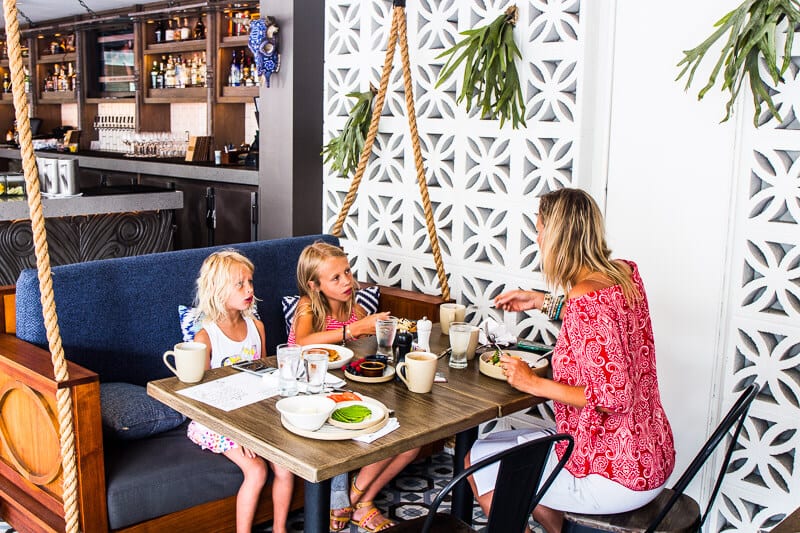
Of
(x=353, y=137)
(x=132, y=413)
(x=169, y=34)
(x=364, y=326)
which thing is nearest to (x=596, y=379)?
(x=364, y=326)

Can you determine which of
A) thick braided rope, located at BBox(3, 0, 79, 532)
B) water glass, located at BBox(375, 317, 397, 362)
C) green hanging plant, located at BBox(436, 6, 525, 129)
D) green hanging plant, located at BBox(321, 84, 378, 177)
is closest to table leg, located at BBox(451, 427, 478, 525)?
water glass, located at BBox(375, 317, 397, 362)

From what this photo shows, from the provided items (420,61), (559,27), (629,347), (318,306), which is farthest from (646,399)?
(420,61)

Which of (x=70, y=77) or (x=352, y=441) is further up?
(x=70, y=77)

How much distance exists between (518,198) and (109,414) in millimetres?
1899

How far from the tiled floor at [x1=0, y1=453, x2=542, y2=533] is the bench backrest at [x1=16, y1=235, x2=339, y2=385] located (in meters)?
0.70

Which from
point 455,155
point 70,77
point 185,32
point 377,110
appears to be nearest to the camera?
point 377,110

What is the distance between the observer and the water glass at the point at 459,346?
265 centimetres

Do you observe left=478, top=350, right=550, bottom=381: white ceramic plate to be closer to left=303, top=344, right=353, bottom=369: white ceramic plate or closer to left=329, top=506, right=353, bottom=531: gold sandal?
left=303, top=344, right=353, bottom=369: white ceramic plate

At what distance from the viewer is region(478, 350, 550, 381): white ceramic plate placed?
2555mm

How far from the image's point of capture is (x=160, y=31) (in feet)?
26.9

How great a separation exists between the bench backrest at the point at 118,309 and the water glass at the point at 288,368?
1.04m

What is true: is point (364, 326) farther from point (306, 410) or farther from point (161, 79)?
point (161, 79)

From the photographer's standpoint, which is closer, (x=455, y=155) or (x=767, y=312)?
(x=767, y=312)

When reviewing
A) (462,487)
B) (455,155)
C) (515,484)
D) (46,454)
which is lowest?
(462,487)
